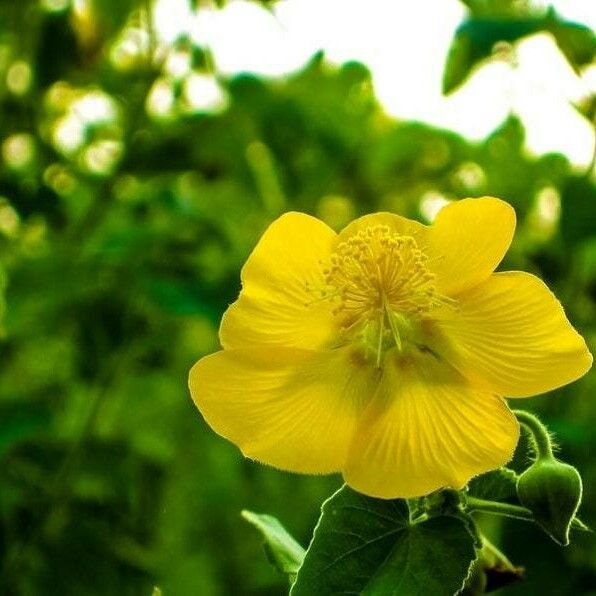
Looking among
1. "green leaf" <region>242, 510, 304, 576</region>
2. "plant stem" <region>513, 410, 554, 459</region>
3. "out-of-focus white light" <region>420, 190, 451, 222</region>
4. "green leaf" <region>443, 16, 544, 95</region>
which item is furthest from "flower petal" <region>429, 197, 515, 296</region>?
"out-of-focus white light" <region>420, 190, 451, 222</region>

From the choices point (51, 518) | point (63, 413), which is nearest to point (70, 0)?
point (63, 413)

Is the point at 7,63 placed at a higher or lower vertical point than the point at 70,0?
lower

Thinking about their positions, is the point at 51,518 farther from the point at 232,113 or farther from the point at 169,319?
the point at 232,113

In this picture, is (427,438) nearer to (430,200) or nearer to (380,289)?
(380,289)

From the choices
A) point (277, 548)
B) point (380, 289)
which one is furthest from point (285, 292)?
point (277, 548)

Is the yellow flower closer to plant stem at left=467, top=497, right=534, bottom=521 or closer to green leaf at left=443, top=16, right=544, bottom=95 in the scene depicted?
plant stem at left=467, top=497, right=534, bottom=521

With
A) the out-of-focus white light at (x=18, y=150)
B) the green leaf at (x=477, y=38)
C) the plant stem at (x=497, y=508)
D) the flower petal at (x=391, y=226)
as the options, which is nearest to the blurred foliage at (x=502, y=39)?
the green leaf at (x=477, y=38)
